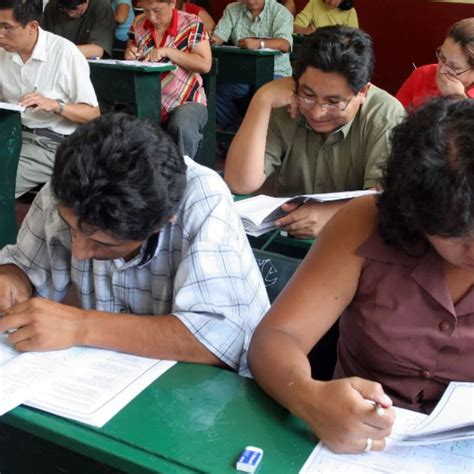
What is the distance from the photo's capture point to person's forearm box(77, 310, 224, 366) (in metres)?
1.10

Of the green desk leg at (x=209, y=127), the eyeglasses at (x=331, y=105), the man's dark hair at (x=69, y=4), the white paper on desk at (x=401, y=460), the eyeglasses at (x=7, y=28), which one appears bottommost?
the green desk leg at (x=209, y=127)

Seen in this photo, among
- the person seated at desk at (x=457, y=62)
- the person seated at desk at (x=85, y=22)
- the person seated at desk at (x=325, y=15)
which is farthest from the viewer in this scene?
the person seated at desk at (x=325, y=15)

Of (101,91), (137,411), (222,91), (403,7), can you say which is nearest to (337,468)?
(137,411)

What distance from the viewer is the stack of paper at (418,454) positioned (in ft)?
2.75

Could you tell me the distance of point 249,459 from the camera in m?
0.83

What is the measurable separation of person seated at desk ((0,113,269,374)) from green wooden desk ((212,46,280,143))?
3.52 meters

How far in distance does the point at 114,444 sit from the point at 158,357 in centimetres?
24

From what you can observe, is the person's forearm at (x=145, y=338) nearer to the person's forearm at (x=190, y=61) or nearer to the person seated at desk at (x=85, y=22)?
the person's forearm at (x=190, y=61)

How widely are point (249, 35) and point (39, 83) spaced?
2822 millimetres

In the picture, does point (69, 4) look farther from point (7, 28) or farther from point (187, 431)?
point (187, 431)

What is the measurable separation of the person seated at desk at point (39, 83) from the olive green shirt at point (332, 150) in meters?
1.21

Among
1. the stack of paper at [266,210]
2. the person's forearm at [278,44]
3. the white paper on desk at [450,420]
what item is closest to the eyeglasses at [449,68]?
the stack of paper at [266,210]

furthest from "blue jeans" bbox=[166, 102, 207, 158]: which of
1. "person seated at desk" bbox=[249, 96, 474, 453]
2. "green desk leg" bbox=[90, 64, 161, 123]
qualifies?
"person seated at desk" bbox=[249, 96, 474, 453]

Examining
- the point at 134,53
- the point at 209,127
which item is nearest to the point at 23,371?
the point at 134,53
